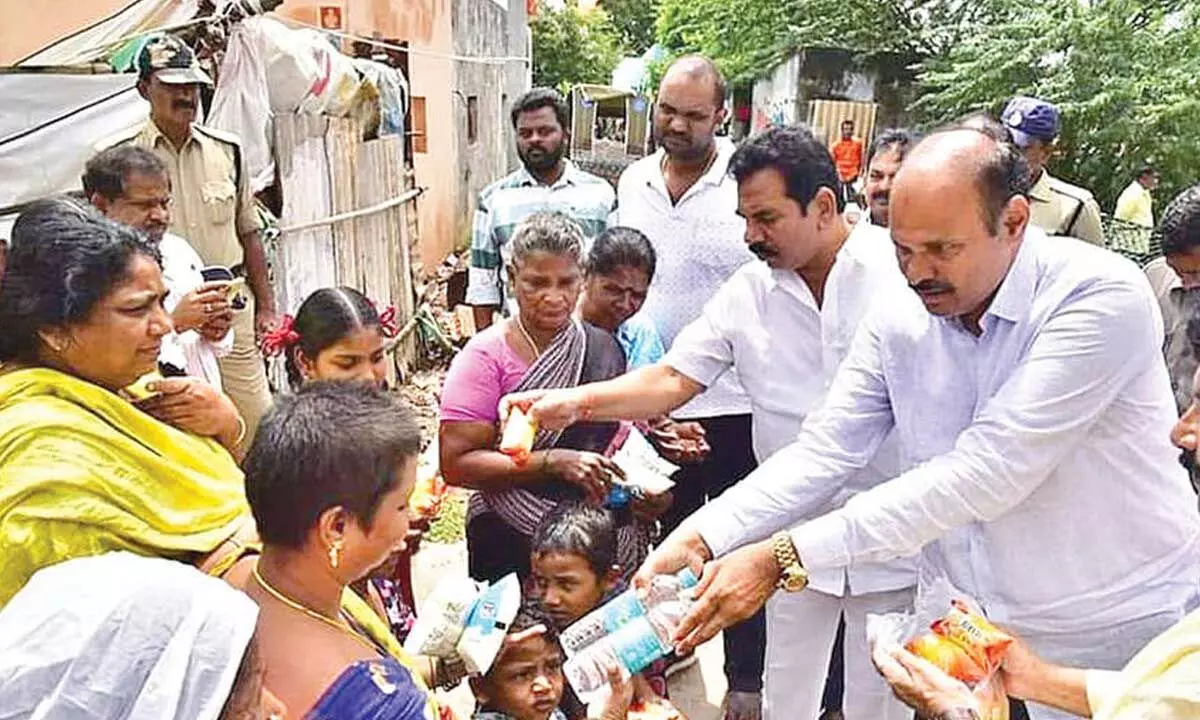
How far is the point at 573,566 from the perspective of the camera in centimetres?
282

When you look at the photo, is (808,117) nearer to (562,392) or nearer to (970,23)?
(970,23)

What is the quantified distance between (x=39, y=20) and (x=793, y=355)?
4432mm

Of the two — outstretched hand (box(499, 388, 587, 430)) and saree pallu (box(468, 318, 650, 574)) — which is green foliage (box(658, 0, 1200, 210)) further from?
outstretched hand (box(499, 388, 587, 430))

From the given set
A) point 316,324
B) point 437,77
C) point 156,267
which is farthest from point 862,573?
point 437,77

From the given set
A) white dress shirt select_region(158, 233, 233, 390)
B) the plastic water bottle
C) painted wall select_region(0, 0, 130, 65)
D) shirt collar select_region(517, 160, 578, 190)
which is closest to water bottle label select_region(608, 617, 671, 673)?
the plastic water bottle

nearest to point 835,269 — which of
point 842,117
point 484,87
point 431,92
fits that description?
point 431,92

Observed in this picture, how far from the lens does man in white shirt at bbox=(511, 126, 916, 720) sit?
279 centimetres

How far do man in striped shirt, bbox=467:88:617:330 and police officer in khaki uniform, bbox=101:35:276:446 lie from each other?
3.28 ft

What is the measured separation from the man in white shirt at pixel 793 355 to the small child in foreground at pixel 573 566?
296 millimetres

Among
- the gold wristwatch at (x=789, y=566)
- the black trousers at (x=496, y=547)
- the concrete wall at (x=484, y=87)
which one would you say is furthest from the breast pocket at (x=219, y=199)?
the concrete wall at (x=484, y=87)

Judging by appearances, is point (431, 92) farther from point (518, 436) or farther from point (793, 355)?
point (518, 436)

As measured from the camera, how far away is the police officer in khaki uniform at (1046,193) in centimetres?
490

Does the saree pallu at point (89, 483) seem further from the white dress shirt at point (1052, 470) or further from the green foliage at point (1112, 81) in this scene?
the green foliage at point (1112, 81)

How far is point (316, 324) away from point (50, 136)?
64.0 inches
